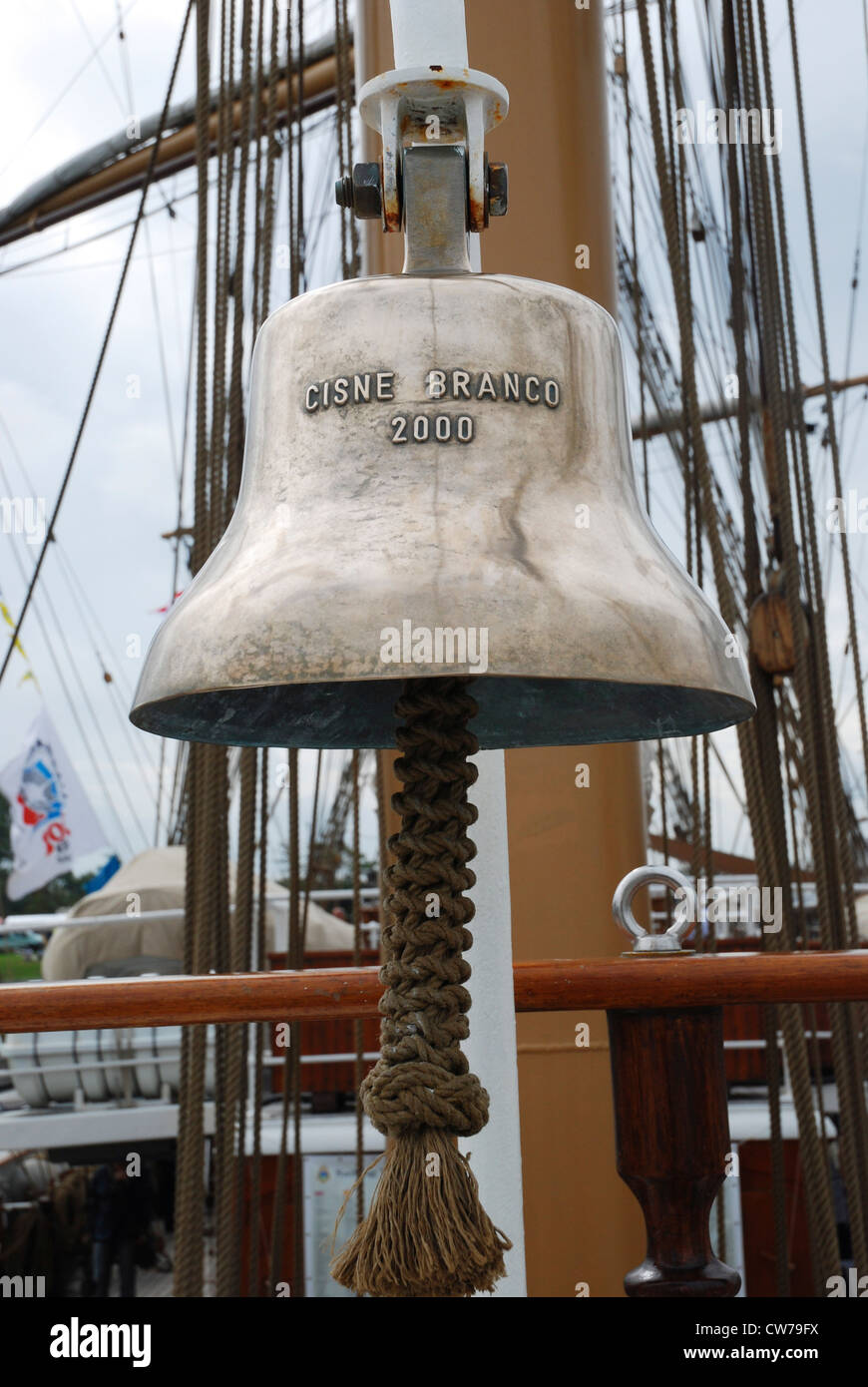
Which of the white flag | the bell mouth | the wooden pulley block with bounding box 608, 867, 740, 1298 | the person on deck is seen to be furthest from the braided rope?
the white flag

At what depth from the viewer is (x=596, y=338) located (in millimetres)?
1074

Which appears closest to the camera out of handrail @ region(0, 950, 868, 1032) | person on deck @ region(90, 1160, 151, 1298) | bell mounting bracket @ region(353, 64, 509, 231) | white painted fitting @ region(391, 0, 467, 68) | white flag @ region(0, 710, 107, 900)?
bell mounting bracket @ region(353, 64, 509, 231)

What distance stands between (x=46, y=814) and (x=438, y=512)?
11747 millimetres

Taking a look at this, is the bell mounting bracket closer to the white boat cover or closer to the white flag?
the white boat cover

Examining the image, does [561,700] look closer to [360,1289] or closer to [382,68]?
[360,1289]

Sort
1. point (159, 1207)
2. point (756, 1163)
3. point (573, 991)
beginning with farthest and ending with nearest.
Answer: point (159, 1207), point (756, 1163), point (573, 991)

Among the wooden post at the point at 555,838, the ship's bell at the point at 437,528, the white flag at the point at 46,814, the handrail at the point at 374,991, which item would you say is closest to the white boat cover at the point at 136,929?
the white flag at the point at 46,814

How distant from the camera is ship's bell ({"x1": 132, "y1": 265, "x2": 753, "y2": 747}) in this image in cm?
84

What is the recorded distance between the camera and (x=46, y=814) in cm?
1207

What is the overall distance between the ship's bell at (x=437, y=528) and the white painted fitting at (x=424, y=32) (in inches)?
8.8

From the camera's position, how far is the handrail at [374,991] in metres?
1.56
